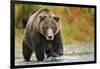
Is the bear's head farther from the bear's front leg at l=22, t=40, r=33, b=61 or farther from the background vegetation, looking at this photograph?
the bear's front leg at l=22, t=40, r=33, b=61

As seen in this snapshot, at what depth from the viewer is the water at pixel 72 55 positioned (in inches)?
94.5

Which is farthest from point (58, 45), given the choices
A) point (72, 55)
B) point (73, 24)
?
point (73, 24)

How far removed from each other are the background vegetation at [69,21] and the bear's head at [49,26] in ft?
0.22

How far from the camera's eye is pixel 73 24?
2607mm

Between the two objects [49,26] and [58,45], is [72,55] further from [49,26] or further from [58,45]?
[49,26]

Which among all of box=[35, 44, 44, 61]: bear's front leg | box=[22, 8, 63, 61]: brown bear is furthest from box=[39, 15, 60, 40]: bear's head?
box=[35, 44, 44, 61]: bear's front leg

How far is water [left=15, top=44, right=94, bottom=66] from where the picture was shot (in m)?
2.40

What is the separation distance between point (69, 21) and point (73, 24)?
0.21ft

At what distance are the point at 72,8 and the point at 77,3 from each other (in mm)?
100

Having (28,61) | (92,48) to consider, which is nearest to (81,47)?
(92,48)

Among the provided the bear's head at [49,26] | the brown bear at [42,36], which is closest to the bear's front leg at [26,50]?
the brown bear at [42,36]

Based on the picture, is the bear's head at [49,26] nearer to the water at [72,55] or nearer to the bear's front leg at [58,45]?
the bear's front leg at [58,45]

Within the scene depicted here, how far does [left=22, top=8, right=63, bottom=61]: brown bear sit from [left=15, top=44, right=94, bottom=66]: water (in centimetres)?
5

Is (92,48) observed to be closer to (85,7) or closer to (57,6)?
(85,7)
